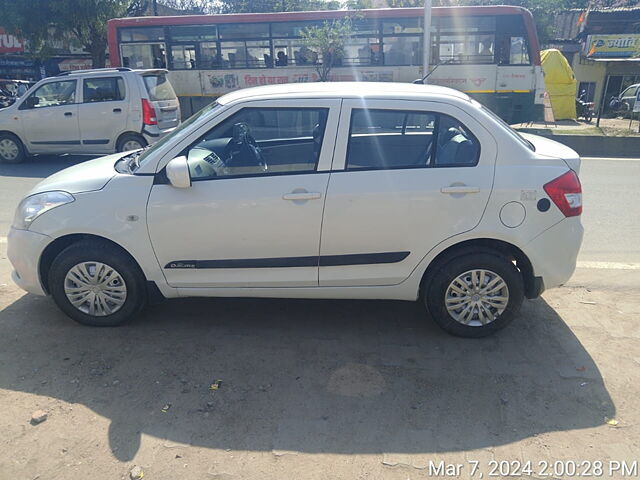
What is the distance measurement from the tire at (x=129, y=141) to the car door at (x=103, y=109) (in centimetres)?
11

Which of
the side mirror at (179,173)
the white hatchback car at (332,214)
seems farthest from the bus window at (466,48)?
the side mirror at (179,173)

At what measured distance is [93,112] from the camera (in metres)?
9.59

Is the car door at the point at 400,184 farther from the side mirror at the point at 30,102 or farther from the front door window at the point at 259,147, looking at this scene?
the side mirror at the point at 30,102

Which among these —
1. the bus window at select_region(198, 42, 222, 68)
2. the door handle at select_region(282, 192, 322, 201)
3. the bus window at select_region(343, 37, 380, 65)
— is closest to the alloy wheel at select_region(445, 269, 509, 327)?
the door handle at select_region(282, 192, 322, 201)

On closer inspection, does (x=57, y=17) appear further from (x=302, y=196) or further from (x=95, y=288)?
(x=302, y=196)

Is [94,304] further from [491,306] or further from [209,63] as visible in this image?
[209,63]

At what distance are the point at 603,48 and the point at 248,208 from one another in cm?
2900

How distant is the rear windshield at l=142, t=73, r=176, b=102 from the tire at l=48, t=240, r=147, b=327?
685cm

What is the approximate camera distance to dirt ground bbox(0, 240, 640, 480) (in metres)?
2.47

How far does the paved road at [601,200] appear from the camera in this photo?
5.34m

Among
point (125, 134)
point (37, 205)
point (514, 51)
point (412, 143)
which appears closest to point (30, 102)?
point (125, 134)

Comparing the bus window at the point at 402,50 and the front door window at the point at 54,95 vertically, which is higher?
the bus window at the point at 402,50

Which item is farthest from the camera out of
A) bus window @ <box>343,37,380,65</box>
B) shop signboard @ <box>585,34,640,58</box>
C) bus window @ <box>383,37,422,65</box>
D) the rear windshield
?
shop signboard @ <box>585,34,640,58</box>

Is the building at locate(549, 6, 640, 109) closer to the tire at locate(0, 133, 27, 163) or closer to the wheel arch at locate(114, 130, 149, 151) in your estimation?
the wheel arch at locate(114, 130, 149, 151)
